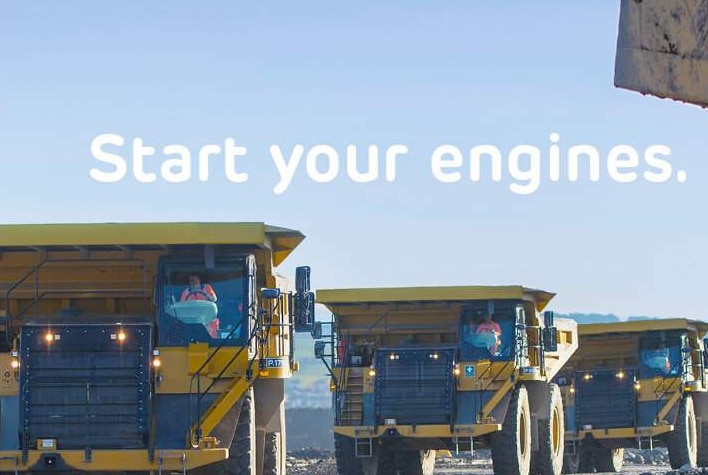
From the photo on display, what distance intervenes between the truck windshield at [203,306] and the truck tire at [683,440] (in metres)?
18.2

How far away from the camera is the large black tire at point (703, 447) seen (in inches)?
1235

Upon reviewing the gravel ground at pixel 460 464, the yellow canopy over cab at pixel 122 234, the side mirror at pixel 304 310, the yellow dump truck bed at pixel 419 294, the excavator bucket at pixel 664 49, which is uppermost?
the yellow dump truck bed at pixel 419 294

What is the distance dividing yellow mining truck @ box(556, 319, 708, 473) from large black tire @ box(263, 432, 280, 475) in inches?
613

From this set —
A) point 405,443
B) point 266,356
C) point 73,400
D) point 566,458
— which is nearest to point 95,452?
point 73,400

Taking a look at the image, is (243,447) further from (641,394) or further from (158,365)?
(641,394)

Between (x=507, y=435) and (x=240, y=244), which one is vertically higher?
(x=240, y=244)

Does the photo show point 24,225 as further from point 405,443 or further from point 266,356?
point 405,443

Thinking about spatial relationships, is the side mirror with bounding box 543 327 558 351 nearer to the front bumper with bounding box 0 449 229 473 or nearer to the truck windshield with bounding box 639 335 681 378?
the truck windshield with bounding box 639 335 681 378

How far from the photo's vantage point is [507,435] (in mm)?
21109

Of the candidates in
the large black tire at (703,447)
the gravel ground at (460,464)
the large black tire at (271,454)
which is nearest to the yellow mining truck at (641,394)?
the large black tire at (703,447)

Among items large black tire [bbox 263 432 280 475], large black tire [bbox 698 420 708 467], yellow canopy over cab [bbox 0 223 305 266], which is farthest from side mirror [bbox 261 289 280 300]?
large black tire [bbox 698 420 708 467]

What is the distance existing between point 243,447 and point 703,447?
20.3 m

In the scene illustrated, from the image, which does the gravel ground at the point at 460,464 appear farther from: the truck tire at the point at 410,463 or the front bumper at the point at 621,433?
the truck tire at the point at 410,463

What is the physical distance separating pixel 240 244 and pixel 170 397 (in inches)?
59.4
